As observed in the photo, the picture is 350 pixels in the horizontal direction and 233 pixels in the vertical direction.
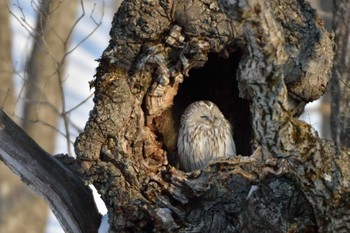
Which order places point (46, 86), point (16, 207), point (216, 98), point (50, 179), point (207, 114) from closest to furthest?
1. point (50, 179)
2. point (207, 114)
3. point (216, 98)
4. point (46, 86)
5. point (16, 207)

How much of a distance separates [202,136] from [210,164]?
1.73 meters

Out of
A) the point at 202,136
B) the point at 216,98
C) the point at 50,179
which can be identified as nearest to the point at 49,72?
the point at 216,98

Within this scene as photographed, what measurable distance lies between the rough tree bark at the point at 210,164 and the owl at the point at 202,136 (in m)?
0.76

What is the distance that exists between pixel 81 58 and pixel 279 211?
17.8 m

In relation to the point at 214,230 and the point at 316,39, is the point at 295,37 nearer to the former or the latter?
the point at 316,39

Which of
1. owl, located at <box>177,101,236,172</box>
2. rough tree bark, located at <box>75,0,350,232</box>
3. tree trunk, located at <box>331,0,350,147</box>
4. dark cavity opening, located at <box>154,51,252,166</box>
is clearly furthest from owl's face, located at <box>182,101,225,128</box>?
tree trunk, located at <box>331,0,350,147</box>

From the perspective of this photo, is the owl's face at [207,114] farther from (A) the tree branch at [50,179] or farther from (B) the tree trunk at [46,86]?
(B) the tree trunk at [46,86]

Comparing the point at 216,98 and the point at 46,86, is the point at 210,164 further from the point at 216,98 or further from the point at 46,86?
the point at 46,86

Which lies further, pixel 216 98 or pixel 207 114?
pixel 216 98

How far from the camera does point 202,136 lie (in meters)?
8.45

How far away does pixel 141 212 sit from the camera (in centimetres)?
678

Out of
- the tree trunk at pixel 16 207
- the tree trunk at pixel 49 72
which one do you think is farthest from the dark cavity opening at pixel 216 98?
the tree trunk at pixel 16 207

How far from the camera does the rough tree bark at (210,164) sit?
6.11 m

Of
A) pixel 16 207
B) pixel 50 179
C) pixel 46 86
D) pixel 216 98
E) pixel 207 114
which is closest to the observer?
pixel 50 179
